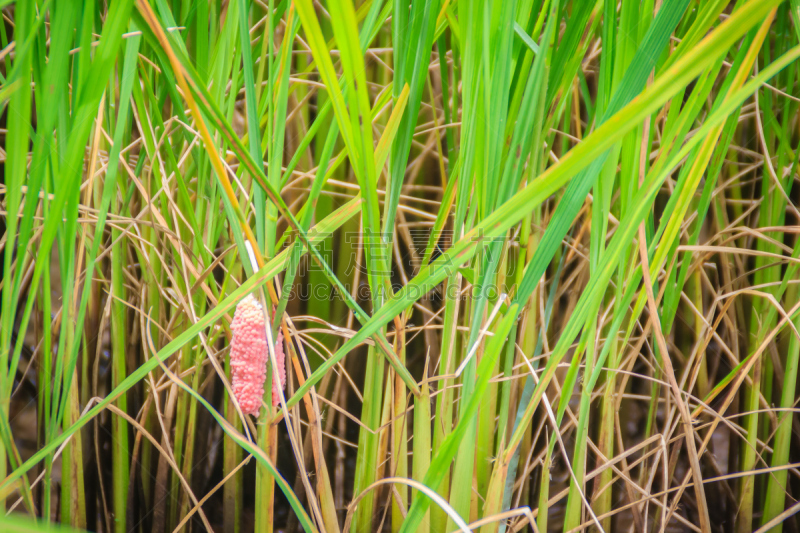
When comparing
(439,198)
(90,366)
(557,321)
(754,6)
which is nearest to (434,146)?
(439,198)

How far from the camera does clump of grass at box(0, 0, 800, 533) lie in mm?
281

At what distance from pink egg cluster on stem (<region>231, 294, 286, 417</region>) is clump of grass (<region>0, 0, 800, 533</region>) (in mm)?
10

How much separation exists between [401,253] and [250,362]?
426 millimetres

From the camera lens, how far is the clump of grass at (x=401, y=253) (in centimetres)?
28

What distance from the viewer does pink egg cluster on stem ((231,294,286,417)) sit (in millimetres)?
335

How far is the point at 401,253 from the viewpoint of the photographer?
73cm

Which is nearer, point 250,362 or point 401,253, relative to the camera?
point 250,362

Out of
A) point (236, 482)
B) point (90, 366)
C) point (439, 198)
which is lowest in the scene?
point (236, 482)

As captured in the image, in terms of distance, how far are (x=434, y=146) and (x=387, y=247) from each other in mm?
402

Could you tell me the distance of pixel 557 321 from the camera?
669 mm

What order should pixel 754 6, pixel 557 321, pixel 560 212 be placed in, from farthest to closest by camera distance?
1. pixel 557 321
2. pixel 560 212
3. pixel 754 6

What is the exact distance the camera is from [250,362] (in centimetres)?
A: 34

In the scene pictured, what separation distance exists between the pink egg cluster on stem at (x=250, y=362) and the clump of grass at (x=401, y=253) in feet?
0.03

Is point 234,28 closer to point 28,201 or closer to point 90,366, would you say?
point 28,201
